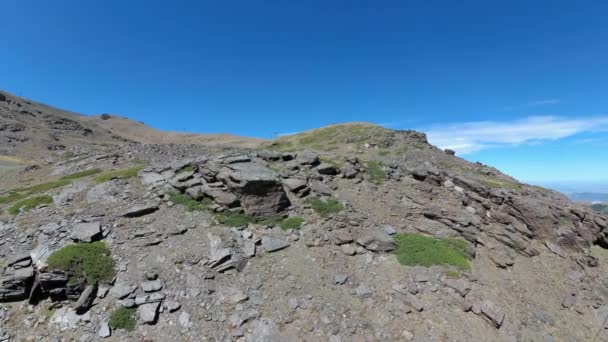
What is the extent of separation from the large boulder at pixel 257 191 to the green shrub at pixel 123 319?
6757 millimetres

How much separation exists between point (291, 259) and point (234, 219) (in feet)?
12.3

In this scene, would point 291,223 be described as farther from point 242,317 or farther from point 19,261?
point 19,261

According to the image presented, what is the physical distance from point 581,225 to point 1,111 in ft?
447

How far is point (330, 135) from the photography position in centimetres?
5550

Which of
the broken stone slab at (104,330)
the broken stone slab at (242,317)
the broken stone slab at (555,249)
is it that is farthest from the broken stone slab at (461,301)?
the broken stone slab at (104,330)

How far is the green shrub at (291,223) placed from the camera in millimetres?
14664

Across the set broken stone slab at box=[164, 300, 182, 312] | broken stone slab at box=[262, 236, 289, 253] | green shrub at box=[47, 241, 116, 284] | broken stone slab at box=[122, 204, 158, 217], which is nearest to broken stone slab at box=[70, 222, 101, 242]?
green shrub at box=[47, 241, 116, 284]

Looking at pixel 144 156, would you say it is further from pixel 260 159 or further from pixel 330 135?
pixel 330 135

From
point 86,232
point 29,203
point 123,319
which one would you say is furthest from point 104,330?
point 29,203

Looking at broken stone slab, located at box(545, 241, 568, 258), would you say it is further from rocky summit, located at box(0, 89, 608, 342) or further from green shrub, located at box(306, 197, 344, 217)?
green shrub, located at box(306, 197, 344, 217)

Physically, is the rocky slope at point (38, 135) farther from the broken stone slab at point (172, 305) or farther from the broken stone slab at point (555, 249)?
the broken stone slab at point (555, 249)

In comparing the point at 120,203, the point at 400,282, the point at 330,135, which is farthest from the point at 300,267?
the point at 330,135

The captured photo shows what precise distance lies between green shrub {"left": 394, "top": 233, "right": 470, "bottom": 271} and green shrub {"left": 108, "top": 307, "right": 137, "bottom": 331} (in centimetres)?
1088

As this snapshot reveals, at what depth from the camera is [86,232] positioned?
12.2 metres
